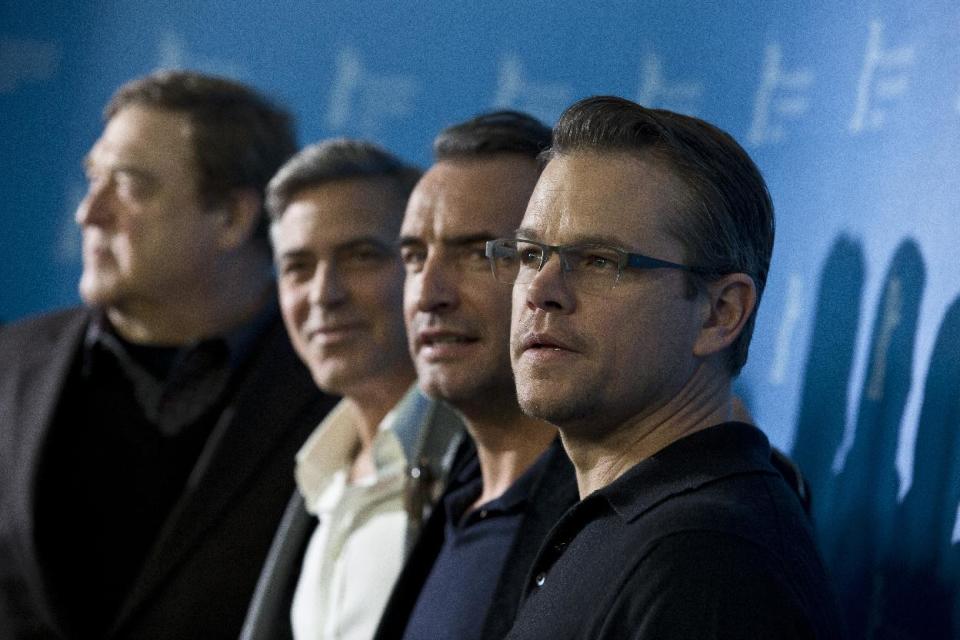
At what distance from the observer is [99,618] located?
9.68ft

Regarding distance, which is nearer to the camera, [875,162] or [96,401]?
[875,162]

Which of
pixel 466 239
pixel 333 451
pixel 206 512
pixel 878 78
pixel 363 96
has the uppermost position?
pixel 878 78

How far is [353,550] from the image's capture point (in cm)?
234

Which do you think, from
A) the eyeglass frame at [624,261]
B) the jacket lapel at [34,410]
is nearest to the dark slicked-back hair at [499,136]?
the eyeglass frame at [624,261]

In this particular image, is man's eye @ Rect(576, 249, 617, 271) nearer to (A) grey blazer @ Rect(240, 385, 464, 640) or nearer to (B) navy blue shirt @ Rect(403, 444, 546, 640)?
(B) navy blue shirt @ Rect(403, 444, 546, 640)

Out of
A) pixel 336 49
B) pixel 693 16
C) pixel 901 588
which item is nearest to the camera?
pixel 901 588

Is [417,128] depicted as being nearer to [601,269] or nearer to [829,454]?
[829,454]

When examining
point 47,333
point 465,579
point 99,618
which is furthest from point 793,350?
point 47,333

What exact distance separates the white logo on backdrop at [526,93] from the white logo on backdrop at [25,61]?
1.64 meters

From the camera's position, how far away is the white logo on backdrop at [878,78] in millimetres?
2074

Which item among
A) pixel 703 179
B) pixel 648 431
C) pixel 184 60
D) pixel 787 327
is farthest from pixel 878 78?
pixel 184 60

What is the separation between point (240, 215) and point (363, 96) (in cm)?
57

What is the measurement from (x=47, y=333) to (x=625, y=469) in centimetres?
206

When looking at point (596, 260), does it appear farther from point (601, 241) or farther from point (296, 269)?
point (296, 269)
